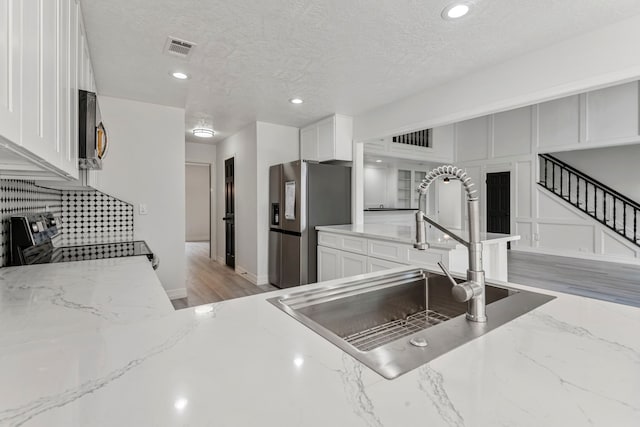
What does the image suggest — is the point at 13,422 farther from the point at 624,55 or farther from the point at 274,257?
the point at 274,257

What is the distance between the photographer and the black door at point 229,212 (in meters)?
5.36

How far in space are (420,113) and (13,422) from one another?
140 inches

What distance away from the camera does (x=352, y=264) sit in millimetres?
3416

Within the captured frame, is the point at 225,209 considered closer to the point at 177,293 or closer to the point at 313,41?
the point at 177,293

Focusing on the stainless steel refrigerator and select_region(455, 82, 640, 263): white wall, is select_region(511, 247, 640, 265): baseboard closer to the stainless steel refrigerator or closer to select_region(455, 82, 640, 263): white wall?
select_region(455, 82, 640, 263): white wall

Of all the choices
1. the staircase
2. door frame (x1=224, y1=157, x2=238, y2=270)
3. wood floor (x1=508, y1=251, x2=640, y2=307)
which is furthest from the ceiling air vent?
the staircase

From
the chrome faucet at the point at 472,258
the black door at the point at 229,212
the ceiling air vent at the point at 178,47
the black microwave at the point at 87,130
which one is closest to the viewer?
the chrome faucet at the point at 472,258

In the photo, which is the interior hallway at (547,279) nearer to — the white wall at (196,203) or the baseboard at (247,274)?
the baseboard at (247,274)

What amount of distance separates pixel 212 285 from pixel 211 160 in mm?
2783

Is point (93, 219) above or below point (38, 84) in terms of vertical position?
below

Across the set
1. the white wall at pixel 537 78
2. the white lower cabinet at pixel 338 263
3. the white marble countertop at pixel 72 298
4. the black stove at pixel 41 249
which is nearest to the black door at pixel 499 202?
the white wall at pixel 537 78

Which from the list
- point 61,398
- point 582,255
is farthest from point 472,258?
point 582,255

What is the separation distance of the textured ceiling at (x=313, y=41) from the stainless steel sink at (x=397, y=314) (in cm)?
167

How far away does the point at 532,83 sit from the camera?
244 cm
